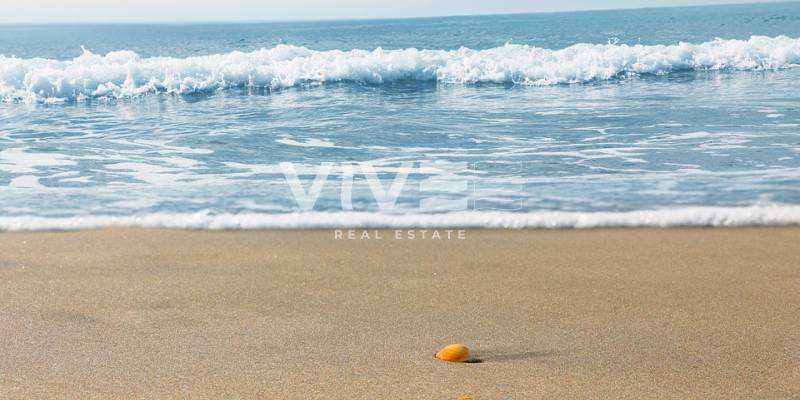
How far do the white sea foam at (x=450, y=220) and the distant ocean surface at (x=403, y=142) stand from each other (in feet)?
0.06

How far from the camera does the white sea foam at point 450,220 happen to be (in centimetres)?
514

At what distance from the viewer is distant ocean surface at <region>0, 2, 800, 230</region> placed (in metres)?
5.62

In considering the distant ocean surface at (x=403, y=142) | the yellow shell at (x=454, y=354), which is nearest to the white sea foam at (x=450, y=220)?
the distant ocean surface at (x=403, y=142)

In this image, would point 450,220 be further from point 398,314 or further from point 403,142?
point 403,142

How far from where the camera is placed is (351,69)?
54.2ft

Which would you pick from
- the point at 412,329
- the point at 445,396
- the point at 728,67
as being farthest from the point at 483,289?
the point at 728,67

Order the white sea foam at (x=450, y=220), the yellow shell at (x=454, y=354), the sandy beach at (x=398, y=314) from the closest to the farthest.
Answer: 1. the sandy beach at (x=398, y=314)
2. the yellow shell at (x=454, y=354)
3. the white sea foam at (x=450, y=220)

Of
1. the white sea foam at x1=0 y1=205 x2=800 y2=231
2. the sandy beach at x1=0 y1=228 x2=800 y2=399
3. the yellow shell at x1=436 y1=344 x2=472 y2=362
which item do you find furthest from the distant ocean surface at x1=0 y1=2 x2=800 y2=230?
the yellow shell at x1=436 y1=344 x2=472 y2=362

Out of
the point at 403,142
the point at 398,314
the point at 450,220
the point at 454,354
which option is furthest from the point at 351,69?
the point at 454,354

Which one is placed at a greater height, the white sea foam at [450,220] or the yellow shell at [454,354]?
the white sea foam at [450,220]

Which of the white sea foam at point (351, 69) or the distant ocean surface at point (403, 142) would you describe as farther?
the white sea foam at point (351, 69)

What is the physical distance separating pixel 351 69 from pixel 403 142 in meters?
8.09

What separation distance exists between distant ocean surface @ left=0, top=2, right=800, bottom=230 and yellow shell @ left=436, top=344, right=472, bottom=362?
217 centimetres

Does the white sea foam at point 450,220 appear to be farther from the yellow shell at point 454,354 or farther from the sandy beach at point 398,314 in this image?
the yellow shell at point 454,354
